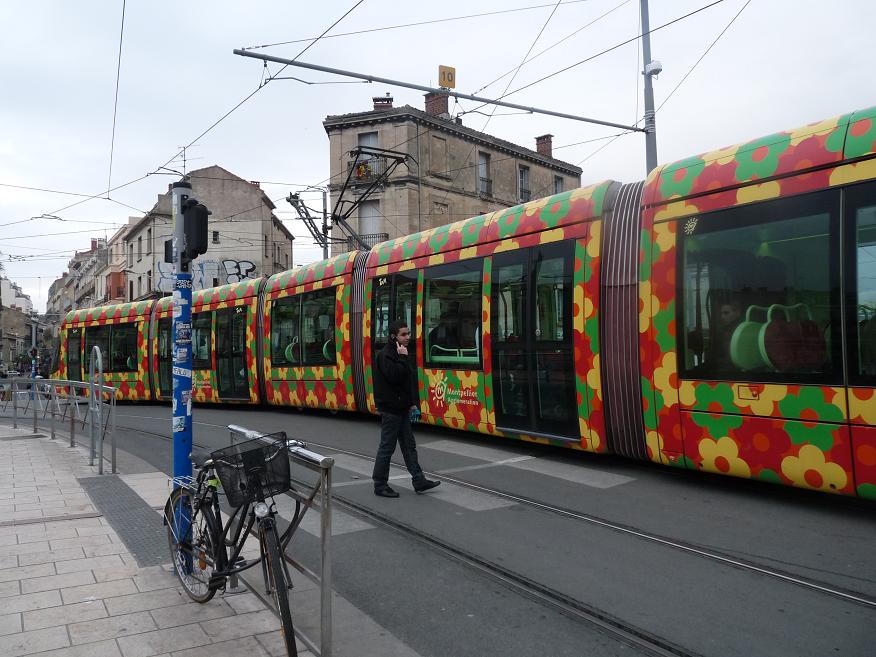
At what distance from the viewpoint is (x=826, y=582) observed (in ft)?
13.6

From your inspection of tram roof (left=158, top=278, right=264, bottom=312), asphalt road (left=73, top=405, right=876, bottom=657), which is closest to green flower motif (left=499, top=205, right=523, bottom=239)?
asphalt road (left=73, top=405, right=876, bottom=657)

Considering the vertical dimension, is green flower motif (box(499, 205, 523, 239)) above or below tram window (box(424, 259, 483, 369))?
above

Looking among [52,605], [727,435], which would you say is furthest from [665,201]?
[52,605]

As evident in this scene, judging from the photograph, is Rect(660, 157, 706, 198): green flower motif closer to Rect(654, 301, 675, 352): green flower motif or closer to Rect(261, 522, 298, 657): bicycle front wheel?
Rect(654, 301, 675, 352): green flower motif

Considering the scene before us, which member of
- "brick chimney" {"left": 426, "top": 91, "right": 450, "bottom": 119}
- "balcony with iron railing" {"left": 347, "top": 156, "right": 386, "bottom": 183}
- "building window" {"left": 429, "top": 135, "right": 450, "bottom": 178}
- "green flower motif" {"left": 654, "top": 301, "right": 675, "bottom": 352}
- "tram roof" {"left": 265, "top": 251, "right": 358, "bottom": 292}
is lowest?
"green flower motif" {"left": 654, "top": 301, "right": 675, "bottom": 352}

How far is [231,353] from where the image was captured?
51.9 ft

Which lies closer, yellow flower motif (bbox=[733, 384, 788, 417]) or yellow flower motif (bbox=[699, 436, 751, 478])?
yellow flower motif (bbox=[733, 384, 788, 417])

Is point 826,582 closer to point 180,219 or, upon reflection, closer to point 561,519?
point 561,519

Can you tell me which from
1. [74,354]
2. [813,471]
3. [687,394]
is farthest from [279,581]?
[74,354]

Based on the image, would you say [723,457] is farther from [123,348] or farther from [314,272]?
[123,348]

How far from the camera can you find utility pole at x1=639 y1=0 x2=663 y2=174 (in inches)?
482

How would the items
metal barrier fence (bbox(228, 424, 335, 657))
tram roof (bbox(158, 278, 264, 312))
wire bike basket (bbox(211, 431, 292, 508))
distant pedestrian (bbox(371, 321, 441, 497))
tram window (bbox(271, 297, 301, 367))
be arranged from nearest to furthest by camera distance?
1. metal barrier fence (bbox(228, 424, 335, 657))
2. wire bike basket (bbox(211, 431, 292, 508))
3. distant pedestrian (bbox(371, 321, 441, 497))
4. tram window (bbox(271, 297, 301, 367))
5. tram roof (bbox(158, 278, 264, 312))

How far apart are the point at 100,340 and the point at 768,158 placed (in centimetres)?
1904

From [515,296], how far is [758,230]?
318 cm
